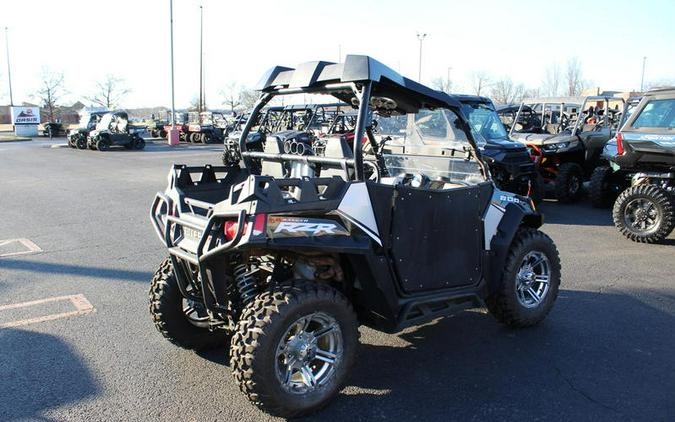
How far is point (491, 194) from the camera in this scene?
4.27 meters

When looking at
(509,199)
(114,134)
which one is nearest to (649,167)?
(509,199)

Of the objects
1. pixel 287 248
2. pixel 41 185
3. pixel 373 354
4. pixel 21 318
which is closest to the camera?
pixel 287 248

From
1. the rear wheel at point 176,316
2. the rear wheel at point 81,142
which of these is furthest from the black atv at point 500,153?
the rear wheel at point 81,142

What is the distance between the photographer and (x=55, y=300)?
5.10 meters

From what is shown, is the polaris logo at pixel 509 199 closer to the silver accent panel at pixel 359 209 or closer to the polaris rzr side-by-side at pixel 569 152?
the silver accent panel at pixel 359 209

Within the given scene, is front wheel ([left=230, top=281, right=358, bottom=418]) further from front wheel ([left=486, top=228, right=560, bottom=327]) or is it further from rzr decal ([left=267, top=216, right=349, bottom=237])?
front wheel ([left=486, top=228, right=560, bottom=327])

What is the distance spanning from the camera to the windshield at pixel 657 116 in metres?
7.88

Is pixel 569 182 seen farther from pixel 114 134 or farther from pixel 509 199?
pixel 114 134

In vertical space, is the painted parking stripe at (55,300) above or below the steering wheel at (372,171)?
below

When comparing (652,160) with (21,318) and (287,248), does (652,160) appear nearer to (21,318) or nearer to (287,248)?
(287,248)

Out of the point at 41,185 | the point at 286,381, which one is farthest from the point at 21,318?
the point at 41,185

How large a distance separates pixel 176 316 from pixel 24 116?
147 ft

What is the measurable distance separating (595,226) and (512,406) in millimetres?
6682

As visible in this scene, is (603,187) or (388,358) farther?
(603,187)
